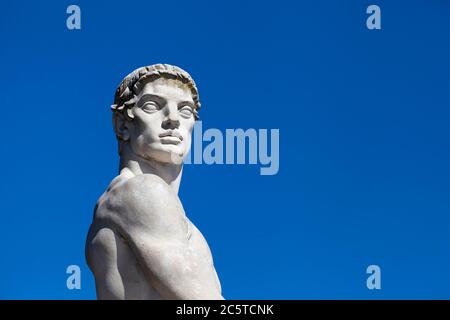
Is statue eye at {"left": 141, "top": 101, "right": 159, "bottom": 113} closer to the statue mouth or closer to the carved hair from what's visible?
the carved hair

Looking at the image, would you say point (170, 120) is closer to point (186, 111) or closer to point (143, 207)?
→ point (186, 111)

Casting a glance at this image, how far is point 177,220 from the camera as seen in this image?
31.3 feet

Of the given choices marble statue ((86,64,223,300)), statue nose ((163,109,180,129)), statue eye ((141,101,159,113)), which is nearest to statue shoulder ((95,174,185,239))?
marble statue ((86,64,223,300))

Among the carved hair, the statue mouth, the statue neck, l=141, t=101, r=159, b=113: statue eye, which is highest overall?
the carved hair

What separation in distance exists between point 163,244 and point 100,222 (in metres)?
0.66

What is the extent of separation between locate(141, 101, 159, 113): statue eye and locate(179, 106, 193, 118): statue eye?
0.77ft

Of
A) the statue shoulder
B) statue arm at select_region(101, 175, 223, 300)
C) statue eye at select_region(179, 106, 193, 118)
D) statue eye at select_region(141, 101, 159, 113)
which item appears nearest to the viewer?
statue arm at select_region(101, 175, 223, 300)

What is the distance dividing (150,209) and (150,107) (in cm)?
112

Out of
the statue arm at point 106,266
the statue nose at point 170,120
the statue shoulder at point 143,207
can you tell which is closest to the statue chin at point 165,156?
the statue nose at point 170,120

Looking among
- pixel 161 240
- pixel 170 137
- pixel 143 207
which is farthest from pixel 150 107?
pixel 161 240

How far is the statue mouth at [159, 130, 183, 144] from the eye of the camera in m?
10.1

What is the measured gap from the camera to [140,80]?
1021cm
